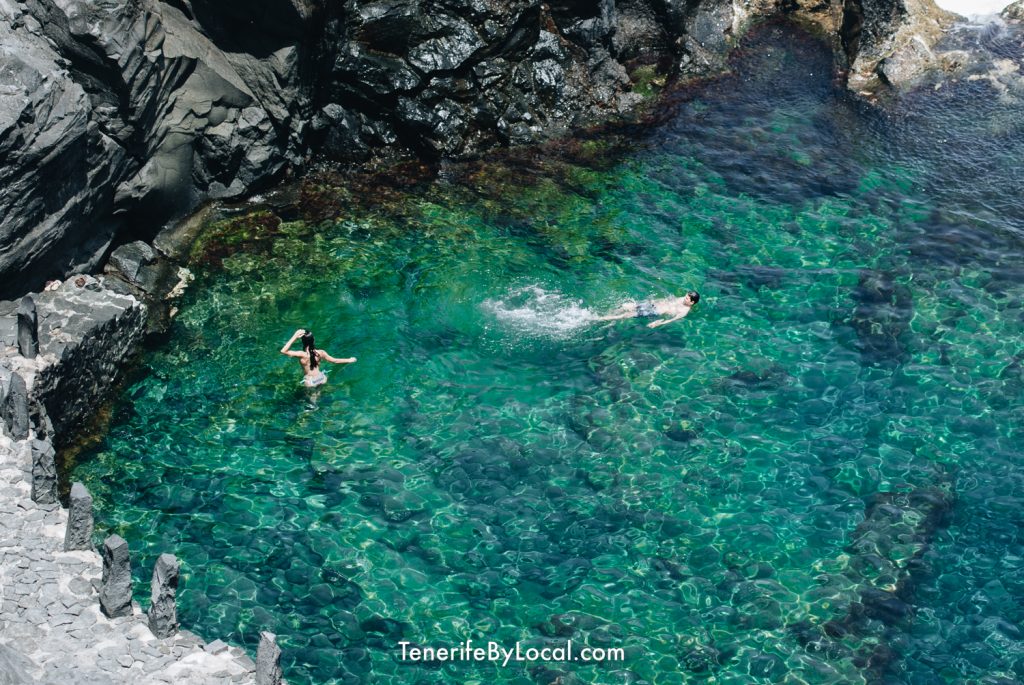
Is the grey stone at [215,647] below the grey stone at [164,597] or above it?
below

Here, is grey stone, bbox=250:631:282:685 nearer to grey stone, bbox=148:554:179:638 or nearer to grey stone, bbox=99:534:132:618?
grey stone, bbox=148:554:179:638

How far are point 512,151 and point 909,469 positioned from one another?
12362 mm

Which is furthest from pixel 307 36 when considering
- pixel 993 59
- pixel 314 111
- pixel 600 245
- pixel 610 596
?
pixel 993 59

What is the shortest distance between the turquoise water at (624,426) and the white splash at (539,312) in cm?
6

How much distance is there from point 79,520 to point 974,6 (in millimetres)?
28401

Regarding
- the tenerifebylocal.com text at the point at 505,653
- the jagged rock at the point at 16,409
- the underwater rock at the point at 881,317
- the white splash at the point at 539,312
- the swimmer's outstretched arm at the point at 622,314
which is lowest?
the tenerifebylocal.com text at the point at 505,653

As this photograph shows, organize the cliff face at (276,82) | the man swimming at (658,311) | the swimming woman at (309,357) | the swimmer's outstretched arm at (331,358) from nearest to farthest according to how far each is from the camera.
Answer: the cliff face at (276,82)
the swimming woman at (309,357)
the swimmer's outstretched arm at (331,358)
the man swimming at (658,311)

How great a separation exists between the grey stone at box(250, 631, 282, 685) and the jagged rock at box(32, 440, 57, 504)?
445cm

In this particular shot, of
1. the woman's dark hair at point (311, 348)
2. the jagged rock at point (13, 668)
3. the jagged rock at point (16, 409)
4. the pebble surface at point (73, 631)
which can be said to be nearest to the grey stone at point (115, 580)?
the pebble surface at point (73, 631)

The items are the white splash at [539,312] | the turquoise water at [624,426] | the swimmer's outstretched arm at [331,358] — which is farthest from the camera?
the white splash at [539,312]

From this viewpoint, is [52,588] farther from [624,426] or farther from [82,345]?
[624,426]

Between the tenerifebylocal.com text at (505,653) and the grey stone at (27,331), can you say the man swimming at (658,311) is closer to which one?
the tenerifebylocal.com text at (505,653)

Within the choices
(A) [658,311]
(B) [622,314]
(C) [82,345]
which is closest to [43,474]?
(C) [82,345]

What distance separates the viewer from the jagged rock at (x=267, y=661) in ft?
37.0
